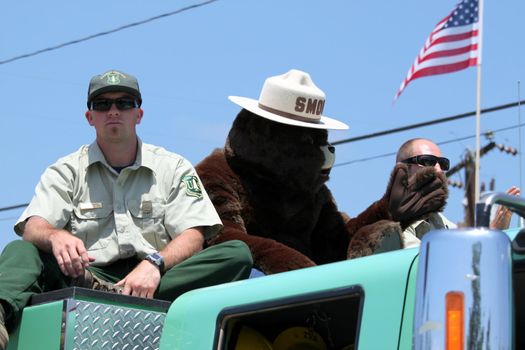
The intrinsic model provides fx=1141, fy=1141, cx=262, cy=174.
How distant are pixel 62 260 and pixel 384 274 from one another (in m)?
1.55

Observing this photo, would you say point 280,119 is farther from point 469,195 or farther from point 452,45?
point 469,195

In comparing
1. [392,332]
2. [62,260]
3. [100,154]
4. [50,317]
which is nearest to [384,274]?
[392,332]

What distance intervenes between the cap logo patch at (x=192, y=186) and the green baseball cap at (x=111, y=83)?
0.42m

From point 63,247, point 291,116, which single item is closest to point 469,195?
point 63,247

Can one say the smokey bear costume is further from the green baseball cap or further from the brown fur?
the green baseball cap

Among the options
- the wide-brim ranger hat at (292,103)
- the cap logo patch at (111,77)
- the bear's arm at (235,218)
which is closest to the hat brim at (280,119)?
the wide-brim ranger hat at (292,103)

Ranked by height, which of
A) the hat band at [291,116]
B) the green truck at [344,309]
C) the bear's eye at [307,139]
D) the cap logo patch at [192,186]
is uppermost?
the hat band at [291,116]

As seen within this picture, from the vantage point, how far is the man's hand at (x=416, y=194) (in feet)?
17.5

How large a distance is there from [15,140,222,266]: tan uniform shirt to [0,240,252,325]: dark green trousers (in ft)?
0.82

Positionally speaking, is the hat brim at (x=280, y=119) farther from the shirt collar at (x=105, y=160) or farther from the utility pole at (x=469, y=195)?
the utility pole at (x=469, y=195)

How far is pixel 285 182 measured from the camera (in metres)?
4.92

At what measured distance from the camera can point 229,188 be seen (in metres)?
4.80

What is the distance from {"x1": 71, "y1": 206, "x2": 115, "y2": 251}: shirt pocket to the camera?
13.8 ft

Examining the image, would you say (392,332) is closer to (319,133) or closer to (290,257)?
(290,257)
